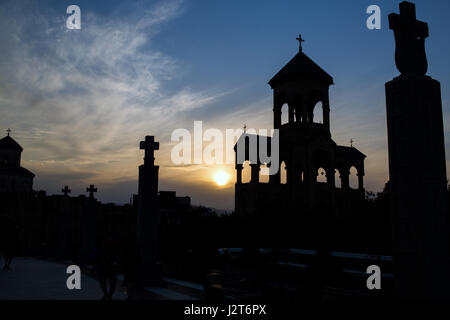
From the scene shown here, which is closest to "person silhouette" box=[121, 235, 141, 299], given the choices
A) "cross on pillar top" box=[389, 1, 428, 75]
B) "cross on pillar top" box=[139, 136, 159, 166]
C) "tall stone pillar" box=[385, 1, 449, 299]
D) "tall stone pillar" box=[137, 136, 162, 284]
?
"tall stone pillar" box=[137, 136, 162, 284]

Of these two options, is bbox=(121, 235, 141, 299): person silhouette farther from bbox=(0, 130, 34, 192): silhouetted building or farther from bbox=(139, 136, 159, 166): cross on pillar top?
bbox=(0, 130, 34, 192): silhouetted building

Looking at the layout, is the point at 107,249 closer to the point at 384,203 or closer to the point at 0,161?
the point at 384,203

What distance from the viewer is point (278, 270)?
32.3 feet

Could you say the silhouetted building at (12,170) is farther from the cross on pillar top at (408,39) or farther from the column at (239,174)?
the cross on pillar top at (408,39)

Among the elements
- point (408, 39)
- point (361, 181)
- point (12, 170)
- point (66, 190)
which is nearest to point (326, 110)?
point (361, 181)

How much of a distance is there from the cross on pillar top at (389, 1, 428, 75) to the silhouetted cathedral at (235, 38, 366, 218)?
25978 millimetres

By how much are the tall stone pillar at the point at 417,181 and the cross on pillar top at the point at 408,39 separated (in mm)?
17

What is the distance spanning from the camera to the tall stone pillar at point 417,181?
4379 millimetres

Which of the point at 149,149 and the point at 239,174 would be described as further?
the point at 239,174

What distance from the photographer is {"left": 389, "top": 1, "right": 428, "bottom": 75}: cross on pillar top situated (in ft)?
15.9

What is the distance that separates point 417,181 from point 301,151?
92.9 ft

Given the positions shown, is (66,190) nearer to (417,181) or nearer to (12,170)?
(417,181)

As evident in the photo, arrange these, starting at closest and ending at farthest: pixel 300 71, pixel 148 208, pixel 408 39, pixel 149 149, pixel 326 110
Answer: pixel 408 39 < pixel 148 208 < pixel 149 149 < pixel 300 71 < pixel 326 110

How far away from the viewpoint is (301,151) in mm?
32438
